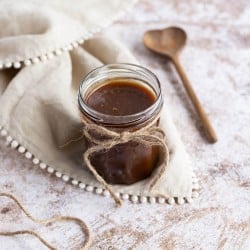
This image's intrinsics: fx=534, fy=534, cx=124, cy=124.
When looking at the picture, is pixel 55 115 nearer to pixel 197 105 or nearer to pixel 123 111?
pixel 123 111

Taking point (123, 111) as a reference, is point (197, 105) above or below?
below

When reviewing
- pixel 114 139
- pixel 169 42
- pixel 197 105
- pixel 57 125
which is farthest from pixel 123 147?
pixel 169 42

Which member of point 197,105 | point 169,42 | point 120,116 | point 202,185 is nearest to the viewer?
point 120,116

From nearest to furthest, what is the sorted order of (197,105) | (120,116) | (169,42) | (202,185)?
(120,116) → (202,185) → (197,105) → (169,42)

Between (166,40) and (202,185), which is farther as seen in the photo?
(166,40)

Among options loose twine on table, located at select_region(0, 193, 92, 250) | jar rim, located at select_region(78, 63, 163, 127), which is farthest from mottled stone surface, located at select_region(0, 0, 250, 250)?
jar rim, located at select_region(78, 63, 163, 127)

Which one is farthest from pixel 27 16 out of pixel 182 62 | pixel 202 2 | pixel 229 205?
pixel 229 205

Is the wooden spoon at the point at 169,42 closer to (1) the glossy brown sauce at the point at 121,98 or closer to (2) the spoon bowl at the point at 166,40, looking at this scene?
(2) the spoon bowl at the point at 166,40
